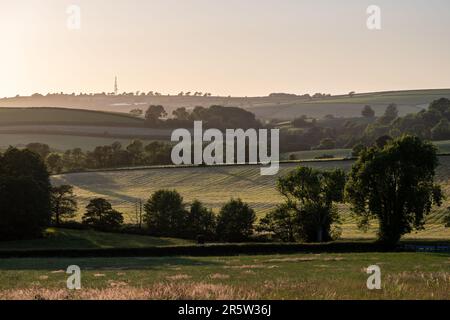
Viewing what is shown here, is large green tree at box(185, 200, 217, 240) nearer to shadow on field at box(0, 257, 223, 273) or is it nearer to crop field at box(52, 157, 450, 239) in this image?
crop field at box(52, 157, 450, 239)

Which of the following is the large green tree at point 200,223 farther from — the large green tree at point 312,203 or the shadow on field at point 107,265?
the shadow on field at point 107,265

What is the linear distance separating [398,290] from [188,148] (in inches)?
6237

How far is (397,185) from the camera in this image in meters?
78.4

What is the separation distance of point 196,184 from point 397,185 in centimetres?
6492

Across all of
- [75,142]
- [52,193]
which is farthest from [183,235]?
[75,142]

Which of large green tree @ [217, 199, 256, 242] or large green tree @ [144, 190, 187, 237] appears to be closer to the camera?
large green tree @ [217, 199, 256, 242]

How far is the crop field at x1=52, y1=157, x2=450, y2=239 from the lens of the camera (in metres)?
117

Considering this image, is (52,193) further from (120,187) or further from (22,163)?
(120,187)

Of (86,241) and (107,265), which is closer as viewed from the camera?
(107,265)

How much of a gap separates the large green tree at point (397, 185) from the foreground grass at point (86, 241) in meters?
23.4

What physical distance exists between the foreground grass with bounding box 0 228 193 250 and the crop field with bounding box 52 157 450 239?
16098mm

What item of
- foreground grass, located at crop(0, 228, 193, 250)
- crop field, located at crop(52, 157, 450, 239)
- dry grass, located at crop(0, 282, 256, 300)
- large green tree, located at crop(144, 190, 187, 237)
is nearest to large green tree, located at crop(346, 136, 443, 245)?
crop field, located at crop(52, 157, 450, 239)

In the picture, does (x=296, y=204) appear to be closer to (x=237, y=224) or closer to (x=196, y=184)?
(x=237, y=224)

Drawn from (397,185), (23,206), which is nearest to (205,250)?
(397,185)
